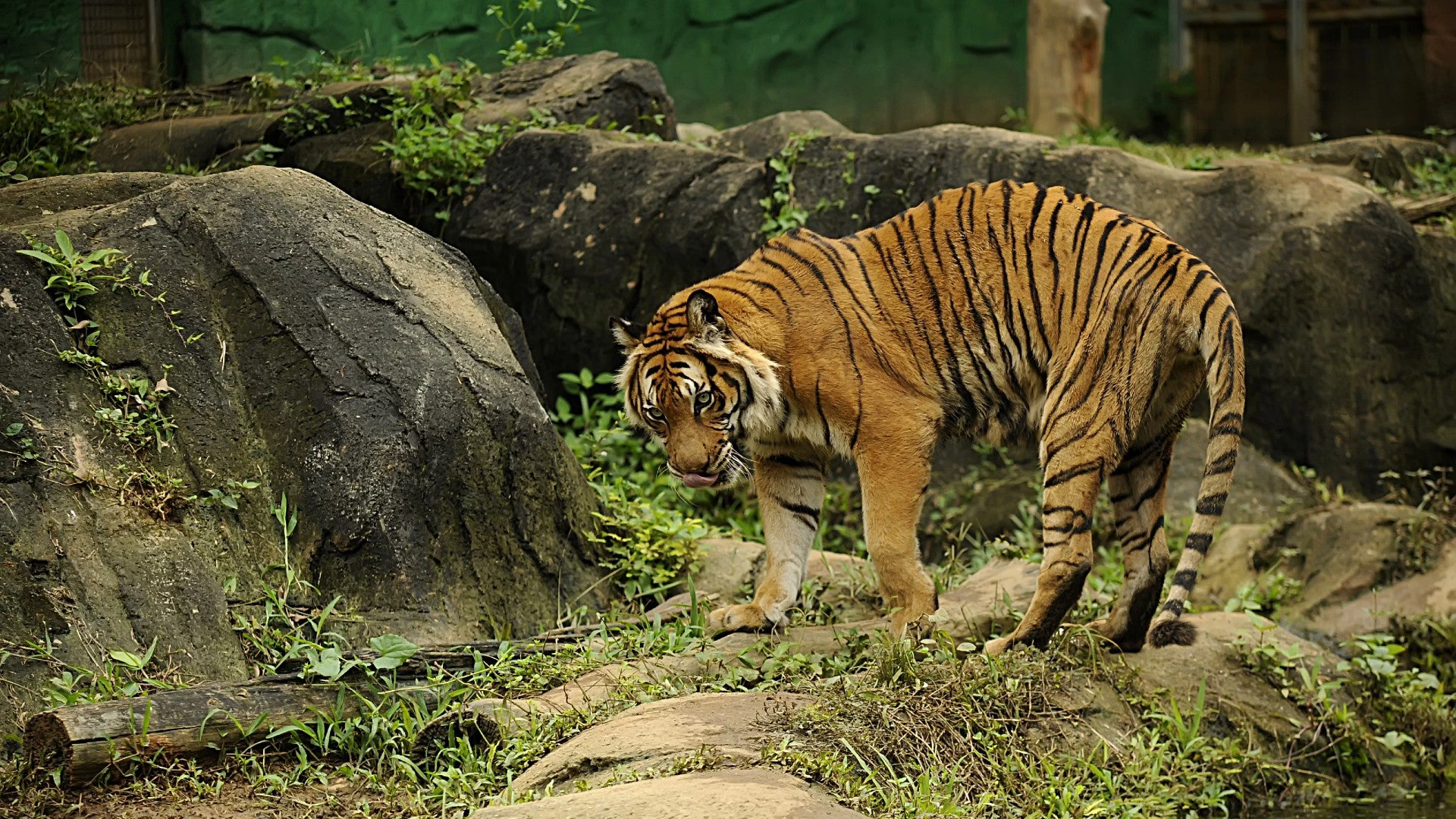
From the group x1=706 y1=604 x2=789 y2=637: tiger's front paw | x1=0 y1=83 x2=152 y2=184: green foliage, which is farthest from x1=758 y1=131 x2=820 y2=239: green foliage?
x1=0 y1=83 x2=152 y2=184: green foliage

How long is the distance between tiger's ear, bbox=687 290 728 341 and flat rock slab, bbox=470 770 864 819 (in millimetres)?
1762

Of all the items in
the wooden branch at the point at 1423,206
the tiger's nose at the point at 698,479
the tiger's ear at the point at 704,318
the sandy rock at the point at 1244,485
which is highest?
the tiger's ear at the point at 704,318

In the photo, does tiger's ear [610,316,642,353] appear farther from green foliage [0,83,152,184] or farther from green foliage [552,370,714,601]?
green foliage [0,83,152,184]

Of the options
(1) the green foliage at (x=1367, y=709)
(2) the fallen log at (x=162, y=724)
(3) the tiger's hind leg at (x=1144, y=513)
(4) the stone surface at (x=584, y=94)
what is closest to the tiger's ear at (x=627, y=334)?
(2) the fallen log at (x=162, y=724)

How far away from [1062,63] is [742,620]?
6426mm

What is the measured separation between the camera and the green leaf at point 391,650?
4.32 metres

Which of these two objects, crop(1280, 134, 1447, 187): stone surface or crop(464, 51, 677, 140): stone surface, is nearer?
crop(464, 51, 677, 140): stone surface

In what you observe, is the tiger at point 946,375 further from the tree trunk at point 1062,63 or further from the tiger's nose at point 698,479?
the tree trunk at point 1062,63

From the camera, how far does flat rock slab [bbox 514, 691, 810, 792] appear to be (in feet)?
12.3

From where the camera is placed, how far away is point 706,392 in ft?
16.0

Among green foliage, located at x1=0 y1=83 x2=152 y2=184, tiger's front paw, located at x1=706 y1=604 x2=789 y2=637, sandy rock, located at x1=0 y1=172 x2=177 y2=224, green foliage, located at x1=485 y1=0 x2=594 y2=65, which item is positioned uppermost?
green foliage, located at x1=485 y1=0 x2=594 y2=65

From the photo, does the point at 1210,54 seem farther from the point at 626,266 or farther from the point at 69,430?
the point at 69,430

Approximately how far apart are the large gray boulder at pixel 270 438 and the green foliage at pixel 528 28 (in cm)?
288

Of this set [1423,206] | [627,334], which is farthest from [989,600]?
[1423,206]
